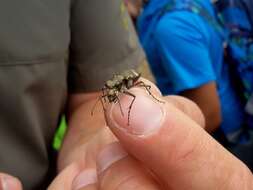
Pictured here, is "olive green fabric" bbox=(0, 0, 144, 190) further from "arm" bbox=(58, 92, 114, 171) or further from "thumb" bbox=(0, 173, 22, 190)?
"thumb" bbox=(0, 173, 22, 190)

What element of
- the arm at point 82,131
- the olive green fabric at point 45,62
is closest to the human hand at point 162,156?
the arm at point 82,131

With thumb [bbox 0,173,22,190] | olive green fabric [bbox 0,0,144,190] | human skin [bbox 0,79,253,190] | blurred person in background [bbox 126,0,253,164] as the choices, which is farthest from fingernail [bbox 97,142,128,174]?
blurred person in background [bbox 126,0,253,164]

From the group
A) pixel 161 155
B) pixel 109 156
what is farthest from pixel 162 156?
pixel 109 156

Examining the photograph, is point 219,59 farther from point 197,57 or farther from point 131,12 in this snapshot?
point 131,12

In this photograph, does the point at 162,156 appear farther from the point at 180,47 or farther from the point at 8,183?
the point at 180,47

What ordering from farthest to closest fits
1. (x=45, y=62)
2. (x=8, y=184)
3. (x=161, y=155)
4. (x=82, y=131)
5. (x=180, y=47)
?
(x=180, y=47) < (x=82, y=131) < (x=45, y=62) < (x=8, y=184) < (x=161, y=155)

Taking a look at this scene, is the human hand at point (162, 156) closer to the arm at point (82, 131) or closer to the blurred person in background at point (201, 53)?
the arm at point (82, 131)
